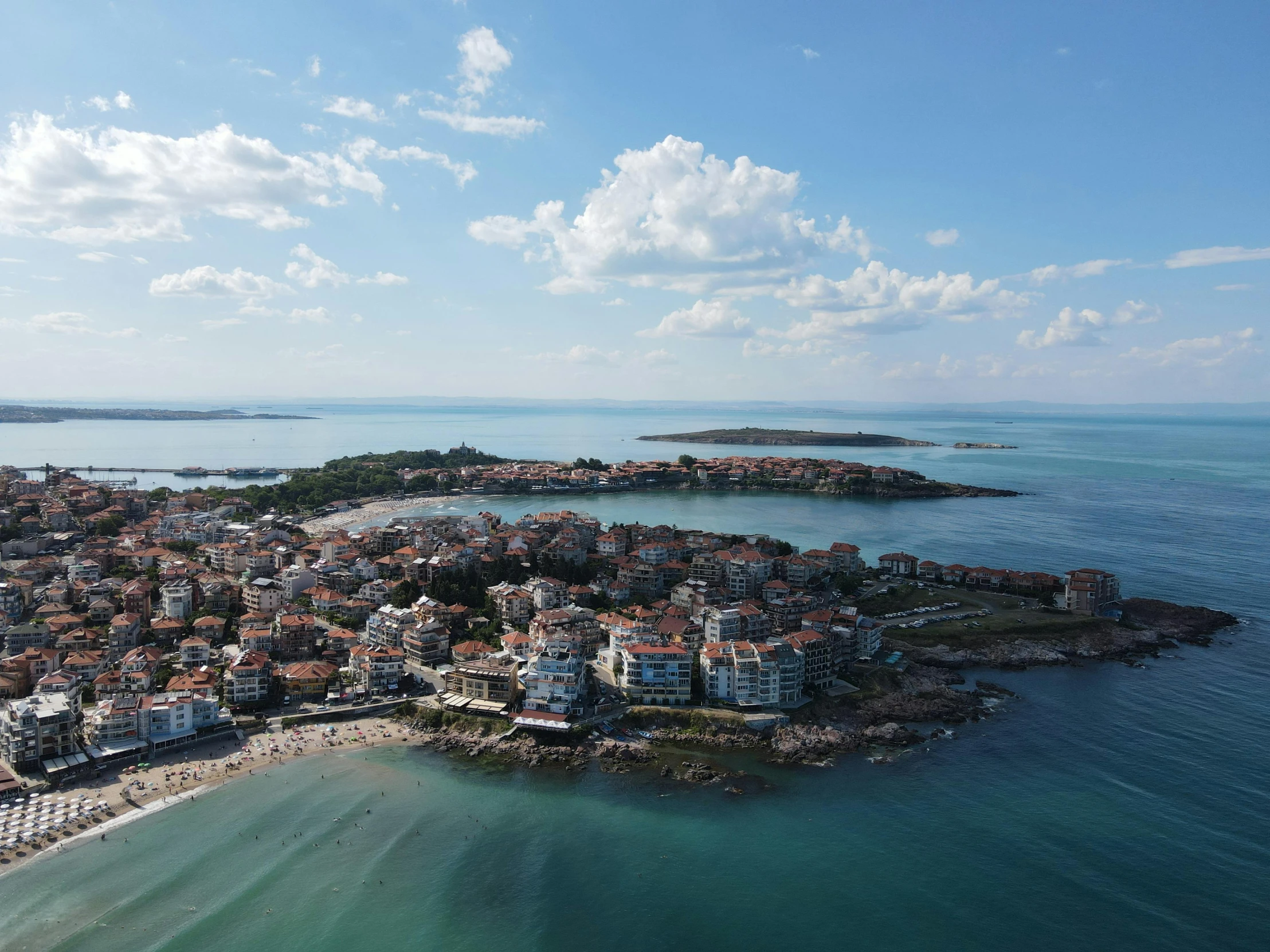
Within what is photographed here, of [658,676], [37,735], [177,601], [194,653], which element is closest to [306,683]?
[194,653]

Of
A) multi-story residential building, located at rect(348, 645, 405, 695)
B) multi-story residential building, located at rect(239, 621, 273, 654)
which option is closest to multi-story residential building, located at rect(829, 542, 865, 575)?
multi-story residential building, located at rect(348, 645, 405, 695)

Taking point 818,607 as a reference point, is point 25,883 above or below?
below

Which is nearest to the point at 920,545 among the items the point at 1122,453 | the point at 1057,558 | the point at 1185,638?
the point at 1057,558

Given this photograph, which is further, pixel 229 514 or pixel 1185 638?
pixel 229 514

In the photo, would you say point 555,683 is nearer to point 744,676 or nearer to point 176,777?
point 744,676

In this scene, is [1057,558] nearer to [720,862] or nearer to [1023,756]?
[1023,756]

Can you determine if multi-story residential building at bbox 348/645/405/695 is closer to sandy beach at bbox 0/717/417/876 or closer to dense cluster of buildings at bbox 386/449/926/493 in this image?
sandy beach at bbox 0/717/417/876

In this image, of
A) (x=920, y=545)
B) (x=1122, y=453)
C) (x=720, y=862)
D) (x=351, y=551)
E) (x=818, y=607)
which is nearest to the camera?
(x=720, y=862)

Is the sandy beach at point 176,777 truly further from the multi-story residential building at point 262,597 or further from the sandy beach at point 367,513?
the sandy beach at point 367,513
